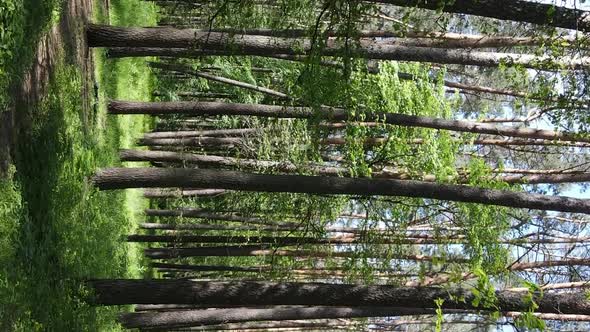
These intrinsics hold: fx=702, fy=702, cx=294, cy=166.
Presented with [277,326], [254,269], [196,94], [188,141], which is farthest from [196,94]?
[277,326]

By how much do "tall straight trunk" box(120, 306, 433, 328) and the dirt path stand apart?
3987mm

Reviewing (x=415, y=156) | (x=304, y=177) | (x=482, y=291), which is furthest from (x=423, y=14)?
(x=482, y=291)

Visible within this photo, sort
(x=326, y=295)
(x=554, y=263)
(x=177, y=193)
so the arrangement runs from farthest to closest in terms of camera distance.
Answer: (x=177, y=193)
(x=554, y=263)
(x=326, y=295)

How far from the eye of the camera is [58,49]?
9750 mm

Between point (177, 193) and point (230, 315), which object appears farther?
point (177, 193)

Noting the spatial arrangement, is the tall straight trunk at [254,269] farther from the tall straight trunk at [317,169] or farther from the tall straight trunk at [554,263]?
the tall straight trunk at [317,169]

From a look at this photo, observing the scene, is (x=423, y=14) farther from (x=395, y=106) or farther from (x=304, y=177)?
(x=304, y=177)

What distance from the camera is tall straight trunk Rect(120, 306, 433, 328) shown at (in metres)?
12.4

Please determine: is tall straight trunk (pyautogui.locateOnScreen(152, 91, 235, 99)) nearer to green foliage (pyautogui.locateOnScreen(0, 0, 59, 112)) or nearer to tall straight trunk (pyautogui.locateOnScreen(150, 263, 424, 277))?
tall straight trunk (pyautogui.locateOnScreen(150, 263, 424, 277))

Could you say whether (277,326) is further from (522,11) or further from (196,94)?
(522,11)

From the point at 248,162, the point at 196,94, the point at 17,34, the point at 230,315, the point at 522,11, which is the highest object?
the point at 522,11

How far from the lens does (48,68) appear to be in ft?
30.8

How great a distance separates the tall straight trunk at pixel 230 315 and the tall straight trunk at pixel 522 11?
5.48 m

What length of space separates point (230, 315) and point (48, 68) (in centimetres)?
647
